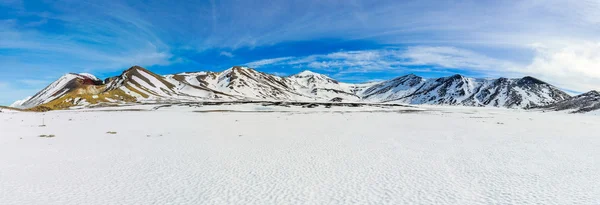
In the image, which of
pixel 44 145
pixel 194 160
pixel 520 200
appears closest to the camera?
pixel 520 200

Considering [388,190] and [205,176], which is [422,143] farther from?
[205,176]

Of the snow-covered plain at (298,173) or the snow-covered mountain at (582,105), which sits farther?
the snow-covered mountain at (582,105)

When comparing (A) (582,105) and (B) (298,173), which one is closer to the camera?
(B) (298,173)

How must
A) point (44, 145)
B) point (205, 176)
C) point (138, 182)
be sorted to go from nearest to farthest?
point (138, 182) < point (205, 176) < point (44, 145)

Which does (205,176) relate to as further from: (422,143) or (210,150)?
(422,143)

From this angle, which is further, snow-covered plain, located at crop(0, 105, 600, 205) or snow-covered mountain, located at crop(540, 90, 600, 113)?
snow-covered mountain, located at crop(540, 90, 600, 113)

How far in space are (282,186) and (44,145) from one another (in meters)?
21.6

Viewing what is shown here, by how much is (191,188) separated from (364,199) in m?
6.94

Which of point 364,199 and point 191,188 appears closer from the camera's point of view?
point 364,199

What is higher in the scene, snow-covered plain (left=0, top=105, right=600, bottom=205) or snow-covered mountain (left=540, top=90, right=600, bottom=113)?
snow-covered mountain (left=540, top=90, right=600, bottom=113)

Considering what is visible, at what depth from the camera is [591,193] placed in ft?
38.7

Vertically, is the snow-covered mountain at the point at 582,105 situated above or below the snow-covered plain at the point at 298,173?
above

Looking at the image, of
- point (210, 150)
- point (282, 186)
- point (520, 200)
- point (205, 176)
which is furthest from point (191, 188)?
point (520, 200)

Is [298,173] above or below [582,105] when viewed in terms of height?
below
